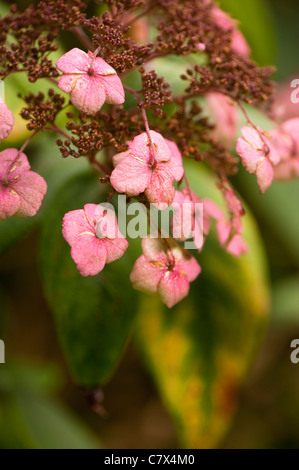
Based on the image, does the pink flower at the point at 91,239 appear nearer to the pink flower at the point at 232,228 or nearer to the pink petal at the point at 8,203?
the pink petal at the point at 8,203

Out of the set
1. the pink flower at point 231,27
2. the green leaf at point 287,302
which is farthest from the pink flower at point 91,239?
the green leaf at point 287,302

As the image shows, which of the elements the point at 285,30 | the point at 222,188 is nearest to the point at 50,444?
the point at 222,188

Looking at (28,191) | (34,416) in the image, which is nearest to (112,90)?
(28,191)

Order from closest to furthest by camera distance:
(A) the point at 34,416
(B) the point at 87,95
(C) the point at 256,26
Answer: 1. (B) the point at 87,95
2. (A) the point at 34,416
3. (C) the point at 256,26

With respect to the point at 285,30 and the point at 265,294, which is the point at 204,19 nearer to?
the point at 265,294

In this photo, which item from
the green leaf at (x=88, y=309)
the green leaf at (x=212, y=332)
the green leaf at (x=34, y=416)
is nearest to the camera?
the green leaf at (x=88, y=309)

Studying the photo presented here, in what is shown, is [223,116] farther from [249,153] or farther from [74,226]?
[74,226]
